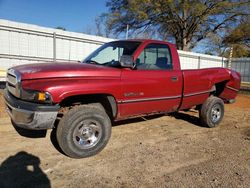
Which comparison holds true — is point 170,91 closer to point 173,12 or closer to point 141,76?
point 141,76

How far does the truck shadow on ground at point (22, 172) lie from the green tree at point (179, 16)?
23.5 metres

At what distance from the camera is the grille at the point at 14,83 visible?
158 inches

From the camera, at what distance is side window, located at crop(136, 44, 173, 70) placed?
520 centimetres

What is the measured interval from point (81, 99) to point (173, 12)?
24193mm

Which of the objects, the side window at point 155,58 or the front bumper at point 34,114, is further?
the side window at point 155,58

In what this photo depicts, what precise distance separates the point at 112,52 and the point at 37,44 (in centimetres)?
552

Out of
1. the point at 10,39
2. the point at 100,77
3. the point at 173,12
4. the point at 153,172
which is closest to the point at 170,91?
the point at 100,77

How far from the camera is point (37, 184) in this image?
3.38 m

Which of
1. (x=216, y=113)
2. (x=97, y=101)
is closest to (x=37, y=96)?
(x=97, y=101)

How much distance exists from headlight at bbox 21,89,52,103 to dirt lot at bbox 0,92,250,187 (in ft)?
3.15

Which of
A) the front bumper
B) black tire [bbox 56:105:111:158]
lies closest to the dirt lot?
black tire [bbox 56:105:111:158]

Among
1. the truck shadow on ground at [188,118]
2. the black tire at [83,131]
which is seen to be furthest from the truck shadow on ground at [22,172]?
the truck shadow on ground at [188,118]

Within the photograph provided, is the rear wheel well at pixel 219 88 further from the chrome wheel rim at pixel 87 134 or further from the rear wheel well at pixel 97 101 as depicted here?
the chrome wheel rim at pixel 87 134

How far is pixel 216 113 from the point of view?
6.75 m
